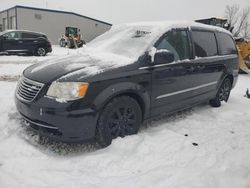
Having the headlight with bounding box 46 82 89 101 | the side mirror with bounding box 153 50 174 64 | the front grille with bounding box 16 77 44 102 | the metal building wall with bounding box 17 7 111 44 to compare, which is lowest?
the metal building wall with bounding box 17 7 111 44

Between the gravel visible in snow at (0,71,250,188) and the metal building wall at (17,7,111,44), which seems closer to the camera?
the gravel visible in snow at (0,71,250,188)

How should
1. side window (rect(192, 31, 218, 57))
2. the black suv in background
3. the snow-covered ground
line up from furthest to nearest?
the black suv in background, side window (rect(192, 31, 218, 57)), the snow-covered ground

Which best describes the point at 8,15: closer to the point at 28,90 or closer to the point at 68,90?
the point at 28,90

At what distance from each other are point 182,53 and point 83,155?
7.95ft

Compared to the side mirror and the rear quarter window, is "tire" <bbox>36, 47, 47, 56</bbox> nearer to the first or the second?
the rear quarter window

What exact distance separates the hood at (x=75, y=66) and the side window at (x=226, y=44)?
2.95 m

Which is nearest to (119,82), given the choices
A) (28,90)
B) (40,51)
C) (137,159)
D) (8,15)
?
(137,159)

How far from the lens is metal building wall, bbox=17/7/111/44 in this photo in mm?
35562

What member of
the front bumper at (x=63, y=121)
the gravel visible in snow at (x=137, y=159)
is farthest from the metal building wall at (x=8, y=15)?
the front bumper at (x=63, y=121)

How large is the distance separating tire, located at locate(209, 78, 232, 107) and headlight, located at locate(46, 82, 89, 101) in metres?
3.73

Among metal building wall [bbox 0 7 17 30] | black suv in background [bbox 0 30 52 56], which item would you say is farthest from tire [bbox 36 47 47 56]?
metal building wall [bbox 0 7 17 30]

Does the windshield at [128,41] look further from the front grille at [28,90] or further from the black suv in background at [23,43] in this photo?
the black suv in background at [23,43]

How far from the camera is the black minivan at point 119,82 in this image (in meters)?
3.54

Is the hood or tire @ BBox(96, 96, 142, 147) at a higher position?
the hood
